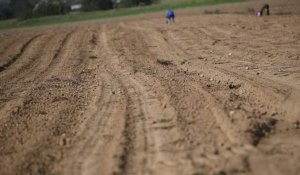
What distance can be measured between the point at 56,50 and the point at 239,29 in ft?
28.8

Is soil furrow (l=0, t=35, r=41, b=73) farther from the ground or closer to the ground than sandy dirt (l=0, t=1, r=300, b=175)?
farther from the ground

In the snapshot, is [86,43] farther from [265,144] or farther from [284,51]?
[265,144]

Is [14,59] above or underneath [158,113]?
above

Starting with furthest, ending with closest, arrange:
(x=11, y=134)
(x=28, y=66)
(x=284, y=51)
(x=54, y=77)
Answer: (x=28, y=66) → (x=284, y=51) → (x=54, y=77) → (x=11, y=134)

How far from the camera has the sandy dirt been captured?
521 centimetres

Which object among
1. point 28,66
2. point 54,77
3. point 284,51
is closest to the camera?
point 54,77

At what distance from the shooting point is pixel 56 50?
53.6 feet

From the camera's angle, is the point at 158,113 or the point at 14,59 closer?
the point at 158,113

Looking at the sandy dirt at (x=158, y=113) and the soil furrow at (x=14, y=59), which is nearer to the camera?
the sandy dirt at (x=158, y=113)

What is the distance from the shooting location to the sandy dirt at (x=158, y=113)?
521cm

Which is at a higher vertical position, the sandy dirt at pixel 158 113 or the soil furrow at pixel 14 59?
the soil furrow at pixel 14 59

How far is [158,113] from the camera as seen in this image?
684cm

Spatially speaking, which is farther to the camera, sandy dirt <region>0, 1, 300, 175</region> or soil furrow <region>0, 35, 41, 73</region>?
soil furrow <region>0, 35, 41, 73</region>

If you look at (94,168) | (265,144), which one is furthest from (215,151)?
(94,168)
